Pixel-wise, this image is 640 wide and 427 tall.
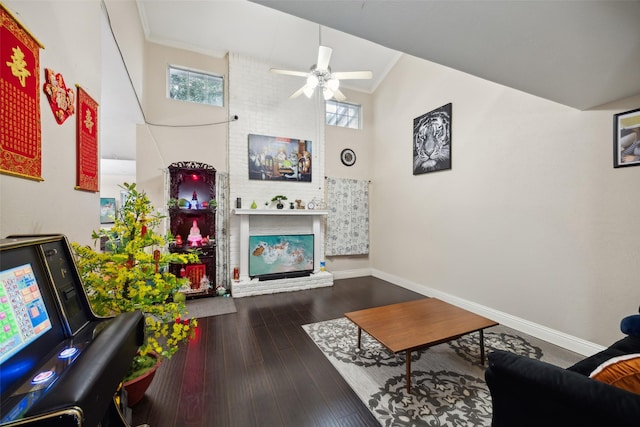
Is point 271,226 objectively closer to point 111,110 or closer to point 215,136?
point 215,136

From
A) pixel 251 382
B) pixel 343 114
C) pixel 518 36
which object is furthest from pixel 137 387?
pixel 343 114

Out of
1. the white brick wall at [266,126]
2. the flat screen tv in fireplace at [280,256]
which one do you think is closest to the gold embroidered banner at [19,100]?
the white brick wall at [266,126]

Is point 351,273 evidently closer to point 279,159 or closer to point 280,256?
point 280,256

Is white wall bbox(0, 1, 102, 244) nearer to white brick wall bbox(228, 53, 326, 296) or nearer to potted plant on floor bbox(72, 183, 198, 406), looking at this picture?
potted plant on floor bbox(72, 183, 198, 406)

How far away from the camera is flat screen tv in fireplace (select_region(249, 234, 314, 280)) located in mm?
4016

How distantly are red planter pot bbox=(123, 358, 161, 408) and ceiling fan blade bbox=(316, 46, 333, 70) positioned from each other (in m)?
3.25

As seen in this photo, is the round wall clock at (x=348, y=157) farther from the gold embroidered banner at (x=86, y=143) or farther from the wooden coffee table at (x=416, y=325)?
the gold embroidered banner at (x=86, y=143)

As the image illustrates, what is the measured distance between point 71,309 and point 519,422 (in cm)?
181

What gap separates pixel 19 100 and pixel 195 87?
137 inches

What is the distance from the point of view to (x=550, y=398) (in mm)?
846

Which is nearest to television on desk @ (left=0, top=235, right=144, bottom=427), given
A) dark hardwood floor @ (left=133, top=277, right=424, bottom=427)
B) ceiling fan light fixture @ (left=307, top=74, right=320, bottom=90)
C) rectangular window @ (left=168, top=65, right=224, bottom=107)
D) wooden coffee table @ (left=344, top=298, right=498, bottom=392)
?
dark hardwood floor @ (left=133, top=277, right=424, bottom=427)

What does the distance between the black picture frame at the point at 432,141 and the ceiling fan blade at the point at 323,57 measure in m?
1.86

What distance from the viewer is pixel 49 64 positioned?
1154 mm

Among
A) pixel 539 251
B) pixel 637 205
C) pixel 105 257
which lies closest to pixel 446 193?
pixel 539 251
